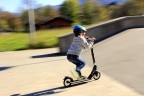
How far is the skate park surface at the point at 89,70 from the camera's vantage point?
8000 millimetres

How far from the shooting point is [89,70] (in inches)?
416

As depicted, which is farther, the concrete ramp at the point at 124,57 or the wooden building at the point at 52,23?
the wooden building at the point at 52,23

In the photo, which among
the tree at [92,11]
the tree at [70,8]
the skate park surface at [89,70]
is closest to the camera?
the skate park surface at [89,70]

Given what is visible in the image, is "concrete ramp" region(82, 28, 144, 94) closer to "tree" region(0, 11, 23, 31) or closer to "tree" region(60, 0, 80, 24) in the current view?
"tree" region(60, 0, 80, 24)

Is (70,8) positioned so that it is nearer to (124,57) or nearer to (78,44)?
(124,57)

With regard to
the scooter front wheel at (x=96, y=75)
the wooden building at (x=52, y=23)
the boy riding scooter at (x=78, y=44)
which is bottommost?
the scooter front wheel at (x=96, y=75)

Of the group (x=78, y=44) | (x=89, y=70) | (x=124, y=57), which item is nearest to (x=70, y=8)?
(x=124, y=57)

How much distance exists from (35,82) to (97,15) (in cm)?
5160

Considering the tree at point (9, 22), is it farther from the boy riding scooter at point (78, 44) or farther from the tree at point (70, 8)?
the boy riding scooter at point (78, 44)

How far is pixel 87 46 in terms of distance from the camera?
27.8ft

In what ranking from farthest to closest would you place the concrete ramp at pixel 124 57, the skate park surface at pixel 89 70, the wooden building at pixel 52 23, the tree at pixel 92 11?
1. the wooden building at pixel 52 23
2. the tree at pixel 92 11
3. the concrete ramp at pixel 124 57
4. the skate park surface at pixel 89 70

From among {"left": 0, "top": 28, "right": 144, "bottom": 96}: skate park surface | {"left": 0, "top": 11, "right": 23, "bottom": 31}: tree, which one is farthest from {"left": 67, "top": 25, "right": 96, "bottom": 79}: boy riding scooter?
{"left": 0, "top": 11, "right": 23, "bottom": 31}: tree

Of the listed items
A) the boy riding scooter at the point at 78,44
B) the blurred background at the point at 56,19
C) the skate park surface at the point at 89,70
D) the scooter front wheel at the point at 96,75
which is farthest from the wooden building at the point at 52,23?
the boy riding scooter at the point at 78,44

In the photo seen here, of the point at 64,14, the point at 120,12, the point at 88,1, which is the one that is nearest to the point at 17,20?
the point at 64,14
